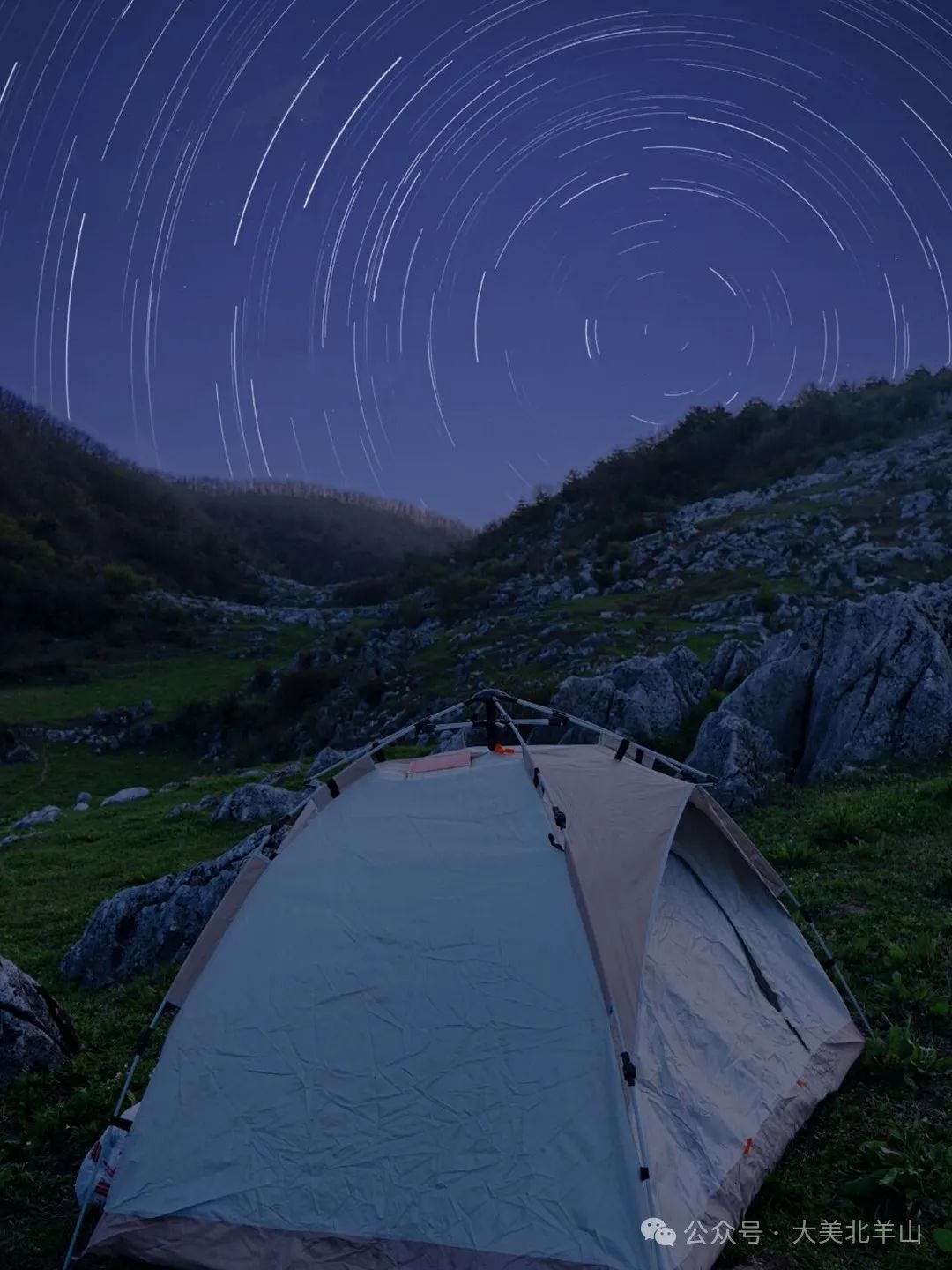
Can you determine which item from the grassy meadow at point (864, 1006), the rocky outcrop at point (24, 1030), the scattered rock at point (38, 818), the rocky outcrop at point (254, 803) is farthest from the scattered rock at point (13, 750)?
the rocky outcrop at point (24, 1030)

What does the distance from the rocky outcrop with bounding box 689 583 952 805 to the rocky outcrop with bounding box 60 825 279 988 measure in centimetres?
836

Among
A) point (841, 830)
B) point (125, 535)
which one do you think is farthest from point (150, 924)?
point (125, 535)

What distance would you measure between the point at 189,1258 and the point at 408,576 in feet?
232

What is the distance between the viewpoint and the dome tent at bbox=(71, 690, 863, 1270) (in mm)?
5348

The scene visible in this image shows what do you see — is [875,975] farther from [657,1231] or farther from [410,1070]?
[410,1070]

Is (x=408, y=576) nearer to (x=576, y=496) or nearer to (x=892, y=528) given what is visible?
(x=576, y=496)

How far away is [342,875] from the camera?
7109 mm

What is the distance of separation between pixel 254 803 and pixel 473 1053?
14.8 metres

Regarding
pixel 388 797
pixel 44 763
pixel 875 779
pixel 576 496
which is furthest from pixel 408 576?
pixel 388 797

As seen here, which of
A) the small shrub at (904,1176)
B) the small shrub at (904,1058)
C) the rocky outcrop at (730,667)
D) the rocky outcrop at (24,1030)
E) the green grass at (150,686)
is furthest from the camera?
the green grass at (150,686)

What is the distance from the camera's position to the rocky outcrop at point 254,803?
1930 cm

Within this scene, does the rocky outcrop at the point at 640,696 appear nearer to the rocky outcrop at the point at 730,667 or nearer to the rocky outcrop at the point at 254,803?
the rocky outcrop at the point at 730,667

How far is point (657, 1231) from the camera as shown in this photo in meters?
5.03

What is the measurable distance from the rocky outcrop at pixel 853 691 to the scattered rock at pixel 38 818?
18053 millimetres
